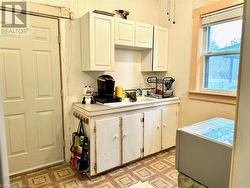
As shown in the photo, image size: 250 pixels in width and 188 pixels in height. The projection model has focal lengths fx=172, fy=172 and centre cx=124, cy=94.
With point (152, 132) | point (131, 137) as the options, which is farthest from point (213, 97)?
point (131, 137)

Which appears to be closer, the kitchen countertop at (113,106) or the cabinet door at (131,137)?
the kitchen countertop at (113,106)

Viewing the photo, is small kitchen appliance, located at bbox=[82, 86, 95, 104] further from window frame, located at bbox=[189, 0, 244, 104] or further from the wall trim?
window frame, located at bbox=[189, 0, 244, 104]

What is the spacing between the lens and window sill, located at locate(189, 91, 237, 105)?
7.73ft

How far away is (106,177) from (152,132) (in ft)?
3.18

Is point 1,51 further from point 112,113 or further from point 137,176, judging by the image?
point 137,176

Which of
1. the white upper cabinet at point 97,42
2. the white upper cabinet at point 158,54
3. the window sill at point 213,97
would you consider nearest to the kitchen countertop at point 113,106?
the window sill at point 213,97

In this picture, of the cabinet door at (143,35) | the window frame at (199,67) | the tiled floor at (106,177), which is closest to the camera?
the tiled floor at (106,177)

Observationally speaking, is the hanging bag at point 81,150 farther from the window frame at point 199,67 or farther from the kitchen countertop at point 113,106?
the window frame at point 199,67

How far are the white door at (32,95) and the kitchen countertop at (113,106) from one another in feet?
1.50

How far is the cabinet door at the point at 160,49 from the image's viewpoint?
10.0 feet

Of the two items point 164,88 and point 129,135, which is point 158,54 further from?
point 129,135

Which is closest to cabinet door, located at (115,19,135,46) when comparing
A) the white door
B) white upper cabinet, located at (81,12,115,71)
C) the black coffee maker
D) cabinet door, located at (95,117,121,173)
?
white upper cabinet, located at (81,12,115,71)

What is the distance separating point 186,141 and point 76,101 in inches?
70.8

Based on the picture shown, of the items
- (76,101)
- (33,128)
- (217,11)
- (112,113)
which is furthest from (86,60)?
(217,11)
